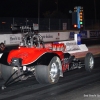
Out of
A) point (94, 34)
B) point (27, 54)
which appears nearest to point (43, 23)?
point (94, 34)

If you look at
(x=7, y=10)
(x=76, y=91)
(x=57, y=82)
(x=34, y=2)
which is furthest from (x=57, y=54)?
(x=34, y=2)

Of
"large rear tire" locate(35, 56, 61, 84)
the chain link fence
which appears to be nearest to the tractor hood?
"large rear tire" locate(35, 56, 61, 84)

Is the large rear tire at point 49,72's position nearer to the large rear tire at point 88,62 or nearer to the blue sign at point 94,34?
the large rear tire at point 88,62

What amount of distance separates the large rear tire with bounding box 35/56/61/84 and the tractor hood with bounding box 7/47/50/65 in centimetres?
31

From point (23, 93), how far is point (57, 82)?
1771 mm

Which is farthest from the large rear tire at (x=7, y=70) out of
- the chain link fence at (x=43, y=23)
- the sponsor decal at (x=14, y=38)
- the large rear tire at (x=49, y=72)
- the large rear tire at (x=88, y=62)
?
the chain link fence at (x=43, y=23)

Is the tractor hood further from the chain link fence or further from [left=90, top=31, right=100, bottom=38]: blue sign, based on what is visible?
[left=90, top=31, right=100, bottom=38]: blue sign

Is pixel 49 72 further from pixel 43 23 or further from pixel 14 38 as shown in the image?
pixel 43 23

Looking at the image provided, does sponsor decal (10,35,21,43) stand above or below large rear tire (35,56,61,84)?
above

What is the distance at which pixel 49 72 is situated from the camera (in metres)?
9.19

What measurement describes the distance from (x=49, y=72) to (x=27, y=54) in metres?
0.85

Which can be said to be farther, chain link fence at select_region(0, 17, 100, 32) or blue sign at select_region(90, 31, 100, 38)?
blue sign at select_region(90, 31, 100, 38)

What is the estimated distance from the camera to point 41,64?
29.8ft

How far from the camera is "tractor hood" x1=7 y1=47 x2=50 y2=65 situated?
29.7ft
